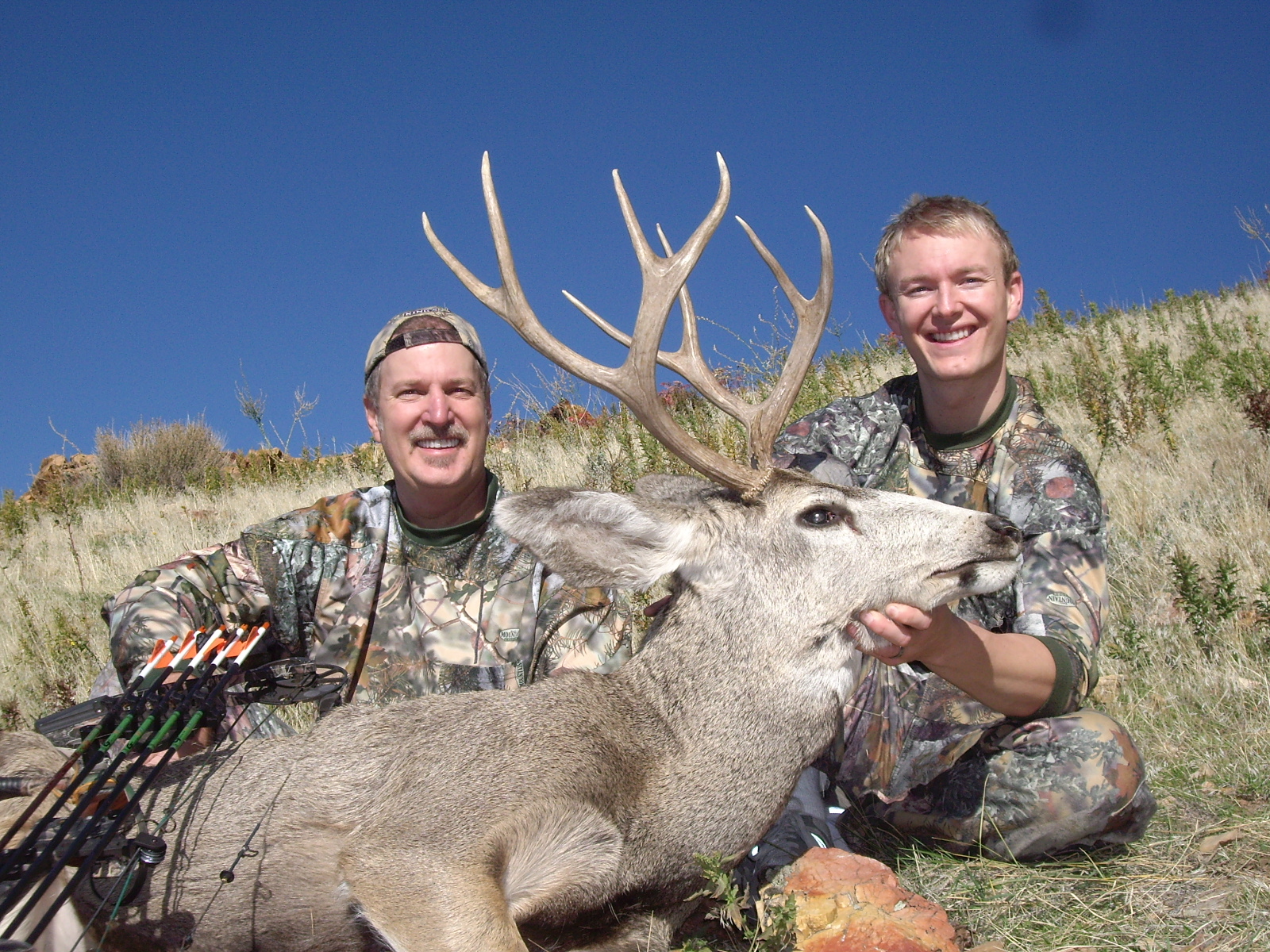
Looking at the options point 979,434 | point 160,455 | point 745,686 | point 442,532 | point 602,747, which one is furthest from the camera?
point 160,455

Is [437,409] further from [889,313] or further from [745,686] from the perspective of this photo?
[889,313]

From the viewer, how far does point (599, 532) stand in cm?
324

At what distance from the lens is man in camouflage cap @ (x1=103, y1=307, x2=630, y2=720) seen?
4.16 meters

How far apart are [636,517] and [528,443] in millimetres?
6477

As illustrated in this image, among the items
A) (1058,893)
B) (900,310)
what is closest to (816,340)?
(900,310)

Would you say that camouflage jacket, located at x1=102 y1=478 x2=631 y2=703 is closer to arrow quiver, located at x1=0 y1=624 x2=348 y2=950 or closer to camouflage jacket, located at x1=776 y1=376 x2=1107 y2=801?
arrow quiver, located at x1=0 y1=624 x2=348 y2=950

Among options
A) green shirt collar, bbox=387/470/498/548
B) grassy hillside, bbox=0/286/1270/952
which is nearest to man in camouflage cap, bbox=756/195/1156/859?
grassy hillside, bbox=0/286/1270/952

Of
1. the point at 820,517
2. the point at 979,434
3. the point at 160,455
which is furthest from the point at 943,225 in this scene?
the point at 160,455

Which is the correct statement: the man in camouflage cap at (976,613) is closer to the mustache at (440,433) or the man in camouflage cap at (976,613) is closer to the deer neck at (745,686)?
the deer neck at (745,686)

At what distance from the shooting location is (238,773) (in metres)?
3.11

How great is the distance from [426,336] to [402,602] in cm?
121

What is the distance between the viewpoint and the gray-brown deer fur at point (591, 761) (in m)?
2.72

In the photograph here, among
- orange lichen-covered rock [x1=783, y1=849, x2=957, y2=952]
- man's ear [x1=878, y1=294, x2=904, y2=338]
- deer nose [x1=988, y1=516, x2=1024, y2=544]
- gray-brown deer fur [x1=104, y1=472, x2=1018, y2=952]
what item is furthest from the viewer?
man's ear [x1=878, y1=294, x2=904, y2=338]

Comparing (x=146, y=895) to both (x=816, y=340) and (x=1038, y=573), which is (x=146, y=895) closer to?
(x=816, y=340)
